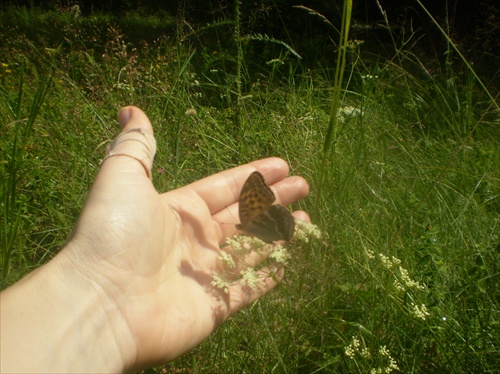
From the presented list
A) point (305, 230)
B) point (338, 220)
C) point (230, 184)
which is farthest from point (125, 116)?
point (338, 220)

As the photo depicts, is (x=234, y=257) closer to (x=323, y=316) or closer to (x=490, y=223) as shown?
(x=323, y=316)

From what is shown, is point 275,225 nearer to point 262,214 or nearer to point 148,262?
point 262,214

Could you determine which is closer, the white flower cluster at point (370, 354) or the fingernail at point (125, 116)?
the white flower cluster at point (370, 354)

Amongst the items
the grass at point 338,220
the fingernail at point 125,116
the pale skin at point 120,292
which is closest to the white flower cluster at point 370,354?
the grass at point 338,220

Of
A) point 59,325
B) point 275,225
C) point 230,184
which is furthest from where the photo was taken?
point 230,184

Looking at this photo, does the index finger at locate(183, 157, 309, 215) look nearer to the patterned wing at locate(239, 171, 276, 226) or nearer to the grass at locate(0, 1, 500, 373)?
the grass at locate(0, 1, 500, 373)

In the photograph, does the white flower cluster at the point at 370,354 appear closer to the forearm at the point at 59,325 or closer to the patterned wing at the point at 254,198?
the patterned wing at the point at 254,198

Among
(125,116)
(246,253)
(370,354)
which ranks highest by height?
(125,116)

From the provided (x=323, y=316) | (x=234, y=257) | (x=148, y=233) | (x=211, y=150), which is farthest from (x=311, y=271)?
(x=211, y=150)
